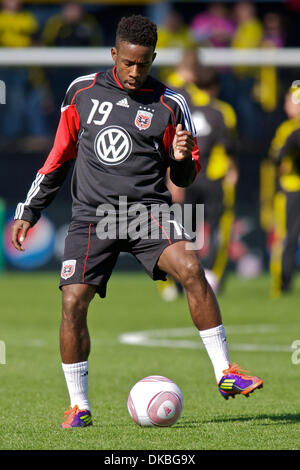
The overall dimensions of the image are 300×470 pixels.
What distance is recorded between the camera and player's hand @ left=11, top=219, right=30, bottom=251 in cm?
570

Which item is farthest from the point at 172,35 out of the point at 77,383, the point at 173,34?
the point at 77,383

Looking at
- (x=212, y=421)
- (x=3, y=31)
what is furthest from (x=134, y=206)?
(x=3, y=31)

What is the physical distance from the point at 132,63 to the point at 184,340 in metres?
4.31

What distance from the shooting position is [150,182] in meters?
5.61

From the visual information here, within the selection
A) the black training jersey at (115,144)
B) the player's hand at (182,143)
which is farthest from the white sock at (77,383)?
the player's hand at (182,143)

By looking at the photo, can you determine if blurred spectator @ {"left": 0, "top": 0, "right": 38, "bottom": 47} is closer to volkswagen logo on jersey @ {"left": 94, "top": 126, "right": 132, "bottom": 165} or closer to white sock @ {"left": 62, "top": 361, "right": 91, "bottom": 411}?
volkswagen logo on jersey @ {"left": 94, "top": 126, "right": 132, "bottom": 165}

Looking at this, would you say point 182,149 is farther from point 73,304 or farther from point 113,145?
point 73,304

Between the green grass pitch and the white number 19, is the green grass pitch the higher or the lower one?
the lower one

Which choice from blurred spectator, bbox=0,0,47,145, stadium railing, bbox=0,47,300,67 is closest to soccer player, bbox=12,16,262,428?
stadium railing, bbox=0,47,300,67

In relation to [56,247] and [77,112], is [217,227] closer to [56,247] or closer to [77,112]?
[56,247]

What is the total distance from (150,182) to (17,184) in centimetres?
1037

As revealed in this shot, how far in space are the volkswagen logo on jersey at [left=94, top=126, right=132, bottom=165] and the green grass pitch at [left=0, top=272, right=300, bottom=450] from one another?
146 centimetres
